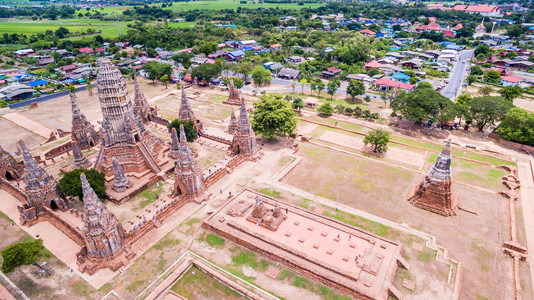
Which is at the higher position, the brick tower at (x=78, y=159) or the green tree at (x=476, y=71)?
the brick tower at (x=78, y=159)

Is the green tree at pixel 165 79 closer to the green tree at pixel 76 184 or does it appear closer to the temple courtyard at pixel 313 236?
the temple courtyard at pixel 313 236

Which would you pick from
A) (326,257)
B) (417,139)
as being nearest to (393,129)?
(417,139)

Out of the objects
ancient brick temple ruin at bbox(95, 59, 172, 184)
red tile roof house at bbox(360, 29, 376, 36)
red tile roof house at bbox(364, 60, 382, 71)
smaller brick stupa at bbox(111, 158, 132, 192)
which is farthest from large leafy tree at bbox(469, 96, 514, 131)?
red tile roof house at bbox(360, 29, 376, 36)

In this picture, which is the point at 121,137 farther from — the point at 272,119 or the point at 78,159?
the point at 272,119

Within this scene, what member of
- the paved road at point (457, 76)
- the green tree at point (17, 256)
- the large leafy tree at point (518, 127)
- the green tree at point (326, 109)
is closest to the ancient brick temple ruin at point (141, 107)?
the green tree at point (326, 109)

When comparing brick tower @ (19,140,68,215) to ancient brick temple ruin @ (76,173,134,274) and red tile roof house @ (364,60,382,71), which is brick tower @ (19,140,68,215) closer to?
ancient brick temple ruin @ (76,173,134,274)

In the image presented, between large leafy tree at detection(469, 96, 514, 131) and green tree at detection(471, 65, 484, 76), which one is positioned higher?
large leafy tree at detection(469, 96, 514, 131)
